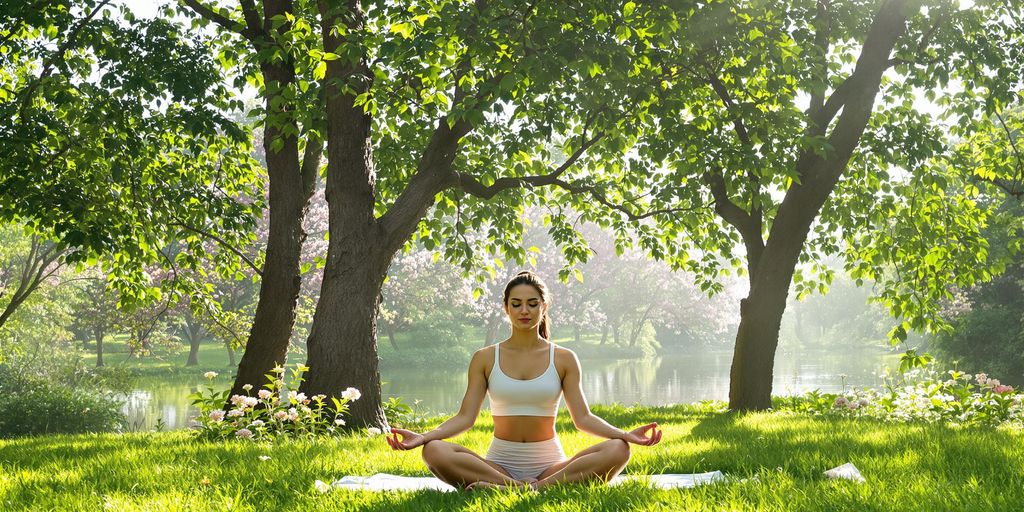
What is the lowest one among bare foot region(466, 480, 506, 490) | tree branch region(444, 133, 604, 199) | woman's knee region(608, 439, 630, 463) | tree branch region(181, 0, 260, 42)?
bare foot region(466, 480, 506, 490)

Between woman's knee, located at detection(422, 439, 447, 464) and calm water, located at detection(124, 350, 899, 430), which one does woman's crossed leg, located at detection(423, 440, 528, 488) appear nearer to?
woman's knee, located at detection(422, 439, 447, 464)

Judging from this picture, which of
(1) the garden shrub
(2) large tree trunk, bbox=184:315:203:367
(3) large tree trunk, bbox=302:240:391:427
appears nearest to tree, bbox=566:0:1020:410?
(3) large tree trunk, bbox=302:240:391:427

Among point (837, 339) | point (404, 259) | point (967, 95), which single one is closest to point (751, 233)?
point (967, 95)

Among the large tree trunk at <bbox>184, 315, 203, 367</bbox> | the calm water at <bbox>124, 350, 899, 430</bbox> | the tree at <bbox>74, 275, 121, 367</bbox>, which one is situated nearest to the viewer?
the calm water at <bbox>124, 350, 899, 430</bbox>

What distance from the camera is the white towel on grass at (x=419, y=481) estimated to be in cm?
→ 541

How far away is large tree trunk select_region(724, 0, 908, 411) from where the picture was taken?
12000 mm

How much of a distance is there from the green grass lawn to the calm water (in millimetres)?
11127

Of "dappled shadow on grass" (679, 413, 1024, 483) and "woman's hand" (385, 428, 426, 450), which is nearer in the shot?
"woman's hand" (385, 428, 426, 450)

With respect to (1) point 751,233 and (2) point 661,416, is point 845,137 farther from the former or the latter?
(2) point 661,416

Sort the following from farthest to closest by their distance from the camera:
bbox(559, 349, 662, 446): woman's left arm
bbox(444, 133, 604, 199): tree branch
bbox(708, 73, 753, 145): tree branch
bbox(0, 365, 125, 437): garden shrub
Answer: bbox(0, 365, 125, 437): garden shrub, bbox(708, 73, 753, 145): tree branch, bbox(444, 133, 604, 199): tree branch, bbox(559, 349, 662, 446): woman's left arm

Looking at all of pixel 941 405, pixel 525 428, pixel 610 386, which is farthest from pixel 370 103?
pixel 610 386

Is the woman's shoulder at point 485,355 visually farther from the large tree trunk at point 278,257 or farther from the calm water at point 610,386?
the calm water at point 610,386

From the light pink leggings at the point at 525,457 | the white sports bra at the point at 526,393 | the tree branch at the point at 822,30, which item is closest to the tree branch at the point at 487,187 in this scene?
the tree branch at the point at 822,30

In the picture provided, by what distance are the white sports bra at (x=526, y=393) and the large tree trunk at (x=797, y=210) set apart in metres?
7.42
